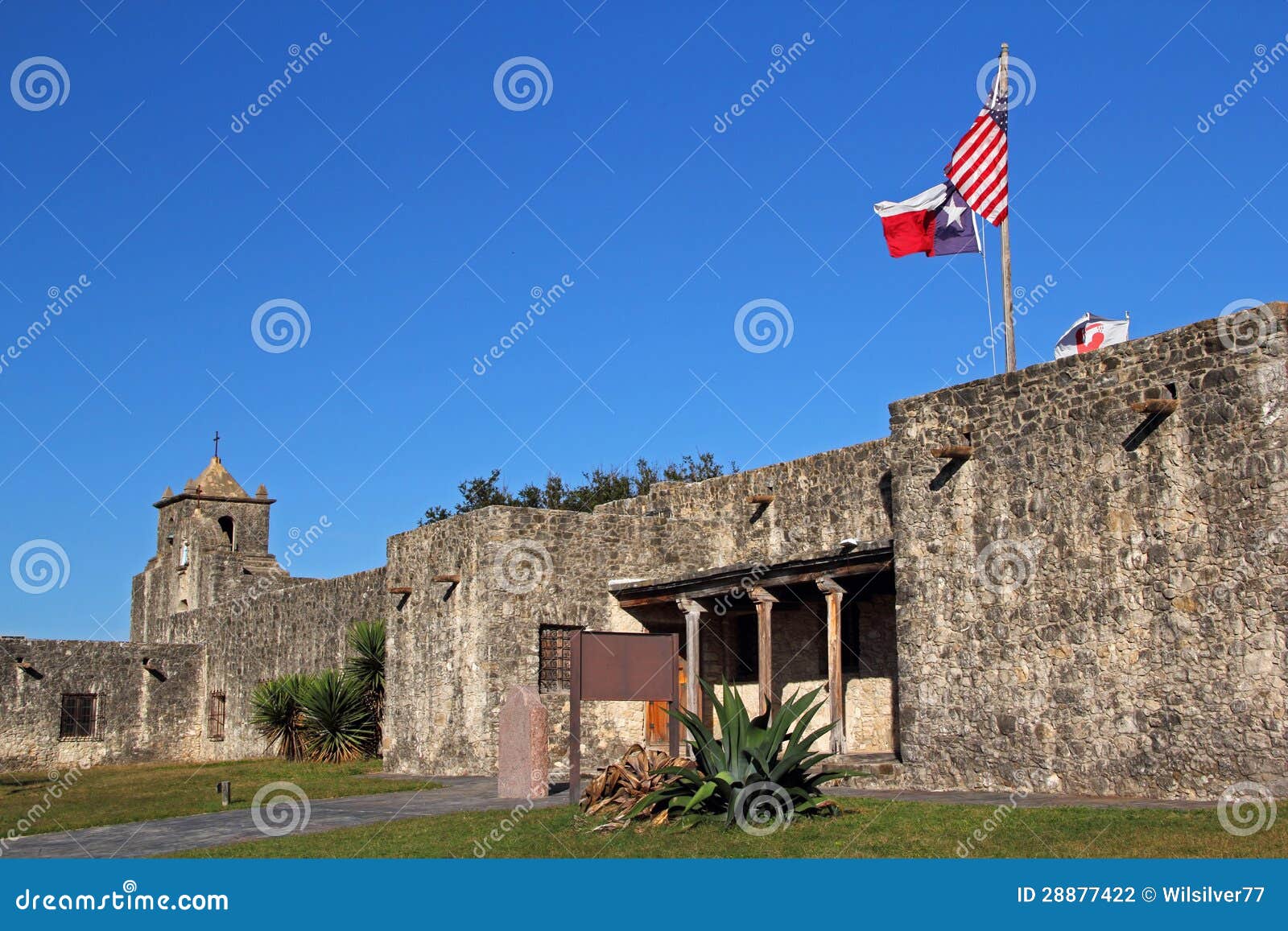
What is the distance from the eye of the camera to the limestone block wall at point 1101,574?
12.4 m

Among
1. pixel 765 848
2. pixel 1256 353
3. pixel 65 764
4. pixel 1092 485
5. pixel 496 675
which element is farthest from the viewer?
pixel 65 764

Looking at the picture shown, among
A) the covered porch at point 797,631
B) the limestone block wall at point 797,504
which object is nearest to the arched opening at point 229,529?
the limestone block wall at point 797,504

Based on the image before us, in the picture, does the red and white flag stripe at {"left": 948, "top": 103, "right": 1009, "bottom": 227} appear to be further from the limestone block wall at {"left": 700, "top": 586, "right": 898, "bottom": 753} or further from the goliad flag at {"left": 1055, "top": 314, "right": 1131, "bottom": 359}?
the limestone block wall at {"left": 700, "top": 586, "right": 898, "bottom": 753}

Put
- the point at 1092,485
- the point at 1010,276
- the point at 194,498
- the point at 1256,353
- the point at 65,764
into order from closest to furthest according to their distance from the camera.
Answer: the point at 1256,353 → the point at 1092,485 → the point at 1010,276 → the point at 65,764 → the point at 194,498

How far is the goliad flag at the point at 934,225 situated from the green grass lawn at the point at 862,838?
23.7 feet

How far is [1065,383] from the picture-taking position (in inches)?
563

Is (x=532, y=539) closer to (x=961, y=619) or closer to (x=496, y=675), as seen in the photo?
(x=496, y=675)

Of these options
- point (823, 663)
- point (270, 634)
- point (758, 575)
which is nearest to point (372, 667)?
point (270, 634)

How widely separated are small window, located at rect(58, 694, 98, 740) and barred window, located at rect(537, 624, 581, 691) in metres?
15.8

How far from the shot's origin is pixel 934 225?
1684 centimetres

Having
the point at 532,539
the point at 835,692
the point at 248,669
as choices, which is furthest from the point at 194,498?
the point at 835,692

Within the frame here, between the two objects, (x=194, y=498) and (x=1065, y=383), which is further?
(x=194, y=498)

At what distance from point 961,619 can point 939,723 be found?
125cm

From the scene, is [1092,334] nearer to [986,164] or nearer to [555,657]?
[986,164]
